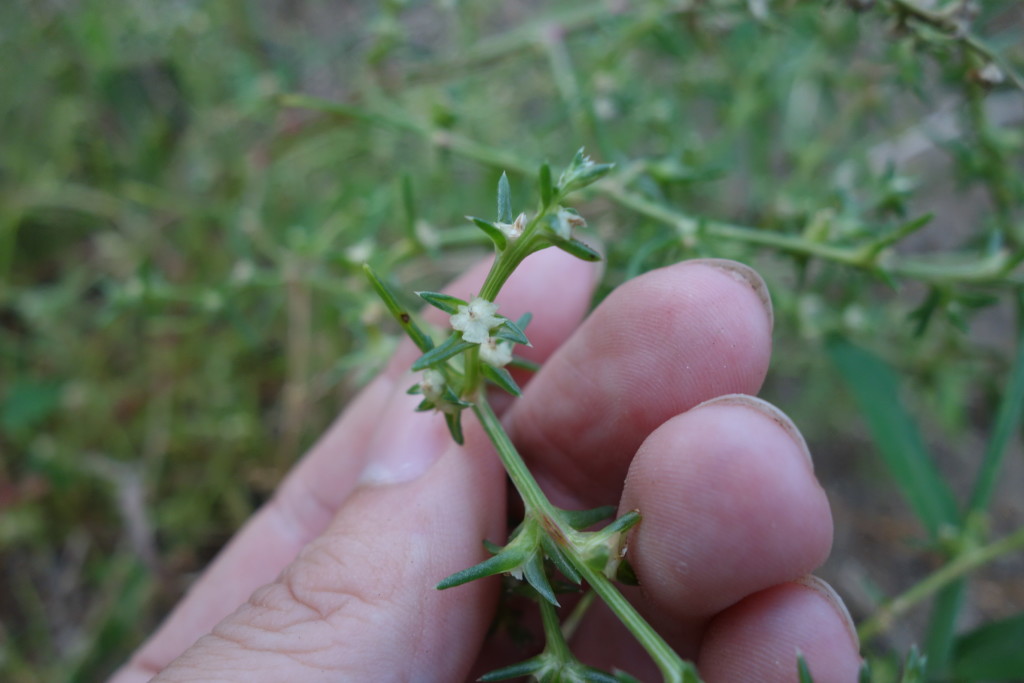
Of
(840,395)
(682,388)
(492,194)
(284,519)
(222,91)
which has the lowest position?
(840,395)

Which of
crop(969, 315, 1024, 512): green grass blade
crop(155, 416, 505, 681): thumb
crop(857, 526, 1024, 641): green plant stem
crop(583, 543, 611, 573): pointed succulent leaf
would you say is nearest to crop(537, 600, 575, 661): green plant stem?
crop(583, 543, 611, 573): pointed succulent leaf

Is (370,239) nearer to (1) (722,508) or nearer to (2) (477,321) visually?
(2) (477,321)

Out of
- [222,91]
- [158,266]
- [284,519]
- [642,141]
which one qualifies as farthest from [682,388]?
[222,91]

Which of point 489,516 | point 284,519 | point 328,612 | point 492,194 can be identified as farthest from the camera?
point 492,194

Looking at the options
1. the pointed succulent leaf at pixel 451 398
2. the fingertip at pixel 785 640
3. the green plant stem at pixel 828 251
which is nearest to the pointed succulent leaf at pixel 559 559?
the pointed succulent leaf at pixel 451 398

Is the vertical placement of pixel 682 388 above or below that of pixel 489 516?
above

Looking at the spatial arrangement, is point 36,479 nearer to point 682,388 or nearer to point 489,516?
point 489,516

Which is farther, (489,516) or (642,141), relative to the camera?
(642,141)

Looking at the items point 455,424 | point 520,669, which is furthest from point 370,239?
point 520,669
